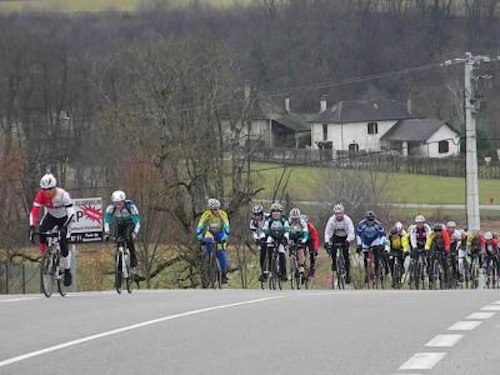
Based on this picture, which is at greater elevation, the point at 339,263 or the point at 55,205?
the point at 55,205

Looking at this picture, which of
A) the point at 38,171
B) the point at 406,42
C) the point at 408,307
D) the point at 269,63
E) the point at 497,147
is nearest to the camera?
the point at 408,307

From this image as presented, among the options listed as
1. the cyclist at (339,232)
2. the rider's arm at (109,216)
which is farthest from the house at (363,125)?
the rider's arm at (109,216)

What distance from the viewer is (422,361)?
415 inches

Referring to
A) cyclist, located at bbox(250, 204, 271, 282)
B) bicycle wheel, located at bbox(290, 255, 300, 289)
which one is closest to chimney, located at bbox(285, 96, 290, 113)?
bicycle wheel, located at bbox(290, 255, 300, 289)

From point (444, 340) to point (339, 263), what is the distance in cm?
1411

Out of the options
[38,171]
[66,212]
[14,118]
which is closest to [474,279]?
[66,212]

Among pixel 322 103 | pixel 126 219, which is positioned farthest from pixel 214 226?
pixel 322 103

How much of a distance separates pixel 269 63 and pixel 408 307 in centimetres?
8994

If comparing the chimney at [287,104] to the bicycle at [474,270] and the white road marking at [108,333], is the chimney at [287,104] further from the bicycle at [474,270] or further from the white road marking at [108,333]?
the white road marking at [108,333]

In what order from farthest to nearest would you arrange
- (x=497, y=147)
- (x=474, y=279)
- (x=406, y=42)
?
(x=406, y=42)
(x=497, y=147)
(x=474, y=279)

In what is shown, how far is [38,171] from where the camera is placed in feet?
205

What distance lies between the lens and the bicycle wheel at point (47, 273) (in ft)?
61.1

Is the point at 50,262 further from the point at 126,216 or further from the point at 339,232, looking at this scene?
the point at 339,232

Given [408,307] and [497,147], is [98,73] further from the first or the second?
[408,307]
